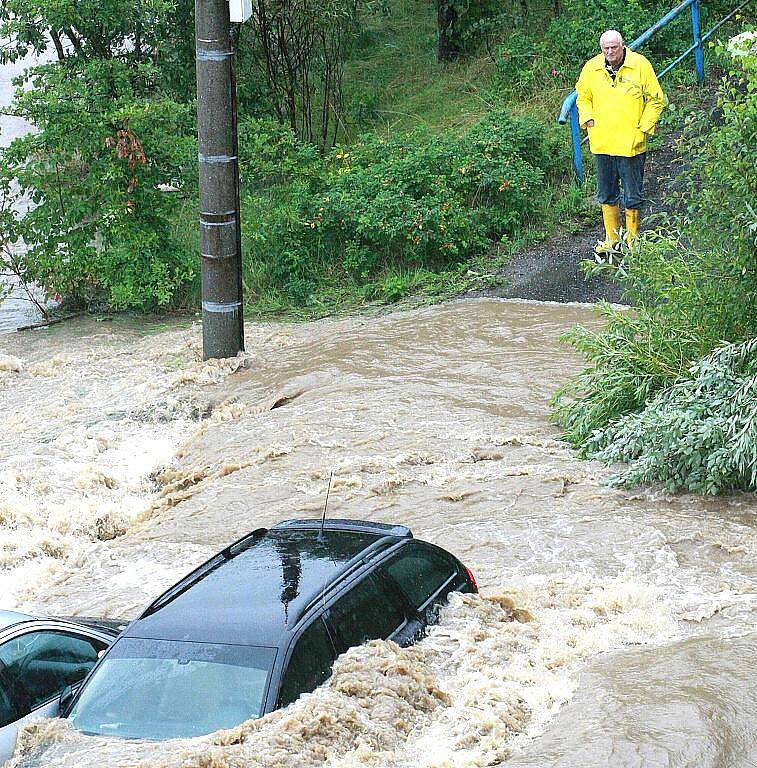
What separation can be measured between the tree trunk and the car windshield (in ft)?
59.6

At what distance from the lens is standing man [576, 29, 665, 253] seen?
1195 cm

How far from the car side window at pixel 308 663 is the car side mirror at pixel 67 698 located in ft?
3.34

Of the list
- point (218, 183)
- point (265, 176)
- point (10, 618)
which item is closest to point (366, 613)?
point (10, 618)

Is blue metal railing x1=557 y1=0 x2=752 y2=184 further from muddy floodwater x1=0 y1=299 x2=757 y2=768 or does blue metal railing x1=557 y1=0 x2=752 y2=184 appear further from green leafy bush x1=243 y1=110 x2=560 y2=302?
muddy floodwater x1=0 y1=299 x2=757 y2=768

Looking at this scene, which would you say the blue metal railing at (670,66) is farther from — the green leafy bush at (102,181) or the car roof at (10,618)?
the car roof at (10,618)

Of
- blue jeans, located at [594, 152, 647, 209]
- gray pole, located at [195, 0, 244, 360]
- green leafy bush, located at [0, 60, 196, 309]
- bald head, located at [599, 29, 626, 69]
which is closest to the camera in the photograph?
gray pole, located at [195, 0, 244, 360]

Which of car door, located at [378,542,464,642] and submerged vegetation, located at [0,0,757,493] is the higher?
submerged vegetation, located at [0,0,757,493]

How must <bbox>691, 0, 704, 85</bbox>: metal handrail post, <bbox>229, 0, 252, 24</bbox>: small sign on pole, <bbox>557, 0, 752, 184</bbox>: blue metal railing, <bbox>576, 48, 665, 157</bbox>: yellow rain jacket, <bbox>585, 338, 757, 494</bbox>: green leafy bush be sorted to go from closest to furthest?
<bbox>585, 338, 757, 494</bbox>: green leafy bush < <bbox>229, 0, 252, 24</bbox>: small sign on pole < <bbox>576, 48, 665, 157</bbox>: yellow rain jacket < <bbox>557, 0, 752, 184</bbox>: blue metal railing < <bbox>691, 0, 704, 85</bbox>: metal handrail post

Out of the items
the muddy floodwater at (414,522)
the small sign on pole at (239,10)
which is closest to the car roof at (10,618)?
the muddy floodwater at (414,522)

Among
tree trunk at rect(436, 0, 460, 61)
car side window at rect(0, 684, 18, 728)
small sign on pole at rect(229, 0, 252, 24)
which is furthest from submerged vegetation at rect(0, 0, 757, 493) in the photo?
car side window at rect(0, 684, 18, 728)

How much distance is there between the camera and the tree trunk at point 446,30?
69.5ft

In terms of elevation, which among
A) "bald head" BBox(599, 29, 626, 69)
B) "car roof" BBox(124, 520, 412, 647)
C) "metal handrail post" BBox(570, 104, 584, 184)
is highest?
"bald head" BBox(599, 29, 626, 69)

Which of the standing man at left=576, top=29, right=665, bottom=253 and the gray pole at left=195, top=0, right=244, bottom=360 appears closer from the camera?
the gray pole at left=195, top=0, right=244, bottom=360

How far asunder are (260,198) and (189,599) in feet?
35.2
